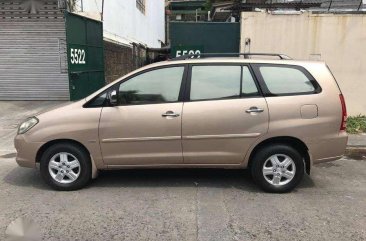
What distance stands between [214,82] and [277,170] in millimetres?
1340

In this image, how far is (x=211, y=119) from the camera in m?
5.27

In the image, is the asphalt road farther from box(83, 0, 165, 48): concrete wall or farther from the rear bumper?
box(83, 0, 165, 48): concrete wall

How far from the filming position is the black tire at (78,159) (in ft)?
17.7

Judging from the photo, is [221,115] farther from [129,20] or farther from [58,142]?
[129,20]

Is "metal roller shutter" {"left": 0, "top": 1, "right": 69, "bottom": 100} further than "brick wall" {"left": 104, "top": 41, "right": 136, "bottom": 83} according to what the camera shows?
No

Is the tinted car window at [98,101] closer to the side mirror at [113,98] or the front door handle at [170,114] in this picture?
the side mirror at [113,98]

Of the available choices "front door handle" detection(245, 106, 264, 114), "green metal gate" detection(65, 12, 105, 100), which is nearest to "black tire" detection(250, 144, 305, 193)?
"front door handle" detection(245, 106, 264, 114)

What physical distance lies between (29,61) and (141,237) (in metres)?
10.8

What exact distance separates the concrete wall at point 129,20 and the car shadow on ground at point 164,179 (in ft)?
28.9

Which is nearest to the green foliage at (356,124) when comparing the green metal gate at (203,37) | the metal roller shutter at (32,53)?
the green metal gate at (203,37)

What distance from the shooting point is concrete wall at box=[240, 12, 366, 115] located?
9.56 metres

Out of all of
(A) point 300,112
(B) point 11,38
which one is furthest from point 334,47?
(B) point 11,38

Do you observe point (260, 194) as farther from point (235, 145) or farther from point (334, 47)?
point (334, 47)

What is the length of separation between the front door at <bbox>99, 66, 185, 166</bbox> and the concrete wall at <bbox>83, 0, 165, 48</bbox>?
29.9 ft
